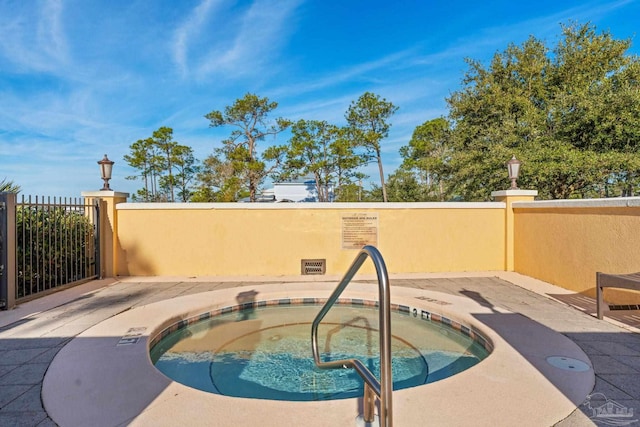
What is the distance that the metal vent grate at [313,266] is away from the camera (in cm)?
777

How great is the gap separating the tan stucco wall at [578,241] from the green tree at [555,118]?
481cm

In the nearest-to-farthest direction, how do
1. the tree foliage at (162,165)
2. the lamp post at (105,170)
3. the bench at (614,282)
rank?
1. the bench at (614,282)
2. the lamp post at (105,170)
3. the tree foliage at (162,165)

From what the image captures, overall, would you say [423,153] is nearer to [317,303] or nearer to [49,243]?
[317,303]

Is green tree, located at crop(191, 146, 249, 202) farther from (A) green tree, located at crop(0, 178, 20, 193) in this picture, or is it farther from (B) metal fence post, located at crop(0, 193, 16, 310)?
(B) metal fence post, located at crop(0, 193, 16, 310)

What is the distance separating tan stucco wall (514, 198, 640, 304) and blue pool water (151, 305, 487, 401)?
2932mm

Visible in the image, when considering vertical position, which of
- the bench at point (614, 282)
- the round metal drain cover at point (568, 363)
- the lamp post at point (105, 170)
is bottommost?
the round metal drain cover at point (568, 363)

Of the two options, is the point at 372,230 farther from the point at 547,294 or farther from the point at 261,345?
the point at 261,345

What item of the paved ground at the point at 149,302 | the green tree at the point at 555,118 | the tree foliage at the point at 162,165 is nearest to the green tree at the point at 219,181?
the tree foliage at the point at 162,165

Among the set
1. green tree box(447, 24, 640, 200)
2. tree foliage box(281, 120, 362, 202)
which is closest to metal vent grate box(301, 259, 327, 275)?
green tree box(447, 24, 640, 200)

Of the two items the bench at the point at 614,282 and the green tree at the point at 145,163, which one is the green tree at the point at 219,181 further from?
the bench at the point at 614,282

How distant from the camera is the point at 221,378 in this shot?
3.51 metres

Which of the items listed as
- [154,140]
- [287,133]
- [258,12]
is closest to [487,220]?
[258,12]

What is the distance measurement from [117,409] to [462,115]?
57.0 ft

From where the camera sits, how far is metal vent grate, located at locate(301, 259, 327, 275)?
777cm
